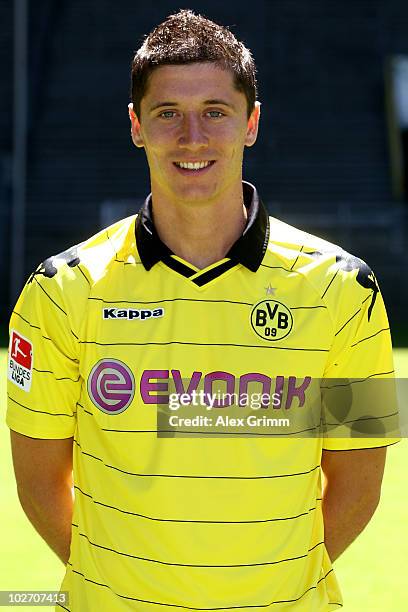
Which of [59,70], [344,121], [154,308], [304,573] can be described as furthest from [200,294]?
[59,70]

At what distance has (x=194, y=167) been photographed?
2.08m

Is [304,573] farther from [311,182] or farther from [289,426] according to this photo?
[311,182]

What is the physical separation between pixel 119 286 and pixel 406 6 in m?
21.9

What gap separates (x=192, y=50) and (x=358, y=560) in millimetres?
3357

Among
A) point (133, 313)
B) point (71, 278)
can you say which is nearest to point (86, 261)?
point (71, 278)

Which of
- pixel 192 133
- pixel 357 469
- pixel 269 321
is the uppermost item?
pixel 192 133

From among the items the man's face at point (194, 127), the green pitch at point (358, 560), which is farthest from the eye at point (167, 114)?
the green pitch at point (358, 560)

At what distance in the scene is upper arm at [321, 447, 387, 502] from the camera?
7.40ft

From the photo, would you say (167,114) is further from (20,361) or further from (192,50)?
(20,361)

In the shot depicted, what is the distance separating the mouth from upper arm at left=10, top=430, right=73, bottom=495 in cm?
60

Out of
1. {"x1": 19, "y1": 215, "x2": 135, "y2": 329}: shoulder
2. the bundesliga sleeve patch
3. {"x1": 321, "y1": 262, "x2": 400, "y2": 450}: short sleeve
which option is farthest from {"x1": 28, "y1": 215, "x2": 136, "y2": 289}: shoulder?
{"x1": 321, "y1": 262, "x2": 400, "y2": 450}: short sleeve

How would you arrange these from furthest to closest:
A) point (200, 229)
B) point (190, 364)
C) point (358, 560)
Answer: point (358, 560) → point (200, 229) → point (190, 364)

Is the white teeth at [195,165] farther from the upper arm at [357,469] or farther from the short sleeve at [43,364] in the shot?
the upper arm at [357,469]

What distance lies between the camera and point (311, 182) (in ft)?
63.7
